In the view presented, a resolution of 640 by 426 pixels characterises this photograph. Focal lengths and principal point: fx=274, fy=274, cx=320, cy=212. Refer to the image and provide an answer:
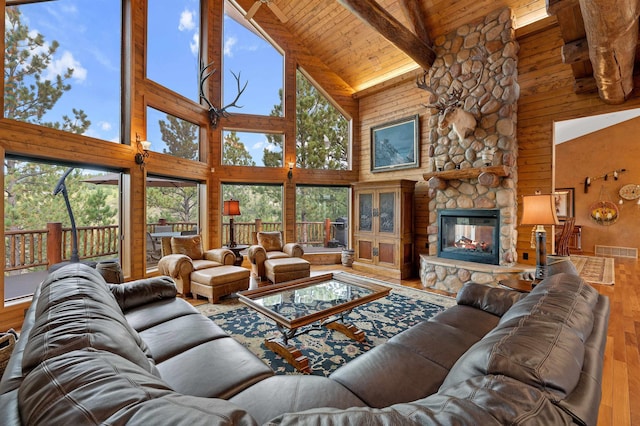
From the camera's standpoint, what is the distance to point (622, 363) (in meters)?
2.25

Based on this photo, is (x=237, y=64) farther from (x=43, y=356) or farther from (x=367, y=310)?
(x=43, y=356)

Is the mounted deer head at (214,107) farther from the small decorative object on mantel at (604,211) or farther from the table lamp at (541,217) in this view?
the small decorative object on mantel at (604,211)

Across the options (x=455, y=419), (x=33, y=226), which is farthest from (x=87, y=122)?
(x=455, y=419)

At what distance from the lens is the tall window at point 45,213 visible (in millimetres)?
3373

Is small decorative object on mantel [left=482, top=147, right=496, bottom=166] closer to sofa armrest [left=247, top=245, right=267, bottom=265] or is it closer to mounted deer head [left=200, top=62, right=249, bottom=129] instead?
sofa armrest [left=247, top=245, right=267, bottom=265]

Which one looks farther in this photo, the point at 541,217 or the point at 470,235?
the point at 470,235

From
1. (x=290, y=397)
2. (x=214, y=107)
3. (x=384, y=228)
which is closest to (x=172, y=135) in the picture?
(x=214, y=107)

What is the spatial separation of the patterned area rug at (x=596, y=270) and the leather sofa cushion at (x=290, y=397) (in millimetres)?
5447

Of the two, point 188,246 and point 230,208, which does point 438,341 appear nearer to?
point 188,246

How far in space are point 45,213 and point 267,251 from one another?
3281mm

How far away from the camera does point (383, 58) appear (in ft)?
18.9

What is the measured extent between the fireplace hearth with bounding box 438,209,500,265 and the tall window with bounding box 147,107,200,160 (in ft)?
16.1

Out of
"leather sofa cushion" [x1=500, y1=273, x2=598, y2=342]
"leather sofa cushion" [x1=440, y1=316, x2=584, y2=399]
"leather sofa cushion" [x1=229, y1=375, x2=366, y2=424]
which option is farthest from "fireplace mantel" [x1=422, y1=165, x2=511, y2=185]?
"leather sofa cushion" [x1=229, y1=375, x2=366, y2=424]

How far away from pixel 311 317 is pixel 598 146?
9790 mm
